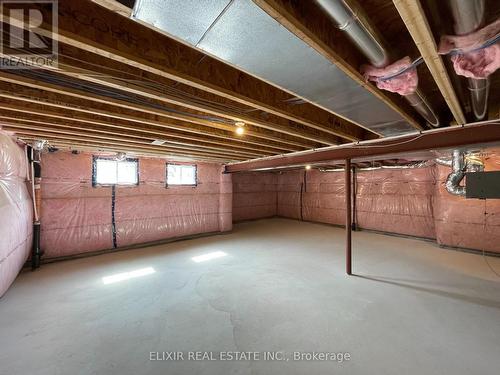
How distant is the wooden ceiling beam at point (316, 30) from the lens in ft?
2.85

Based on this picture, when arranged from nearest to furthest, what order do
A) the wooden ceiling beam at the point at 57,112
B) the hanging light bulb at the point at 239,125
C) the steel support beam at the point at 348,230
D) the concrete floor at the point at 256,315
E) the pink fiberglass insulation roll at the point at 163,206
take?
the concrete floor at the point at 256,315
the wooden ceiling beam at the point at 57,112
the hanging light bulb at the point at 239,125
the steel support beam at the point at 348,230
the pink fiberglass insulation roll at the point at 163,206

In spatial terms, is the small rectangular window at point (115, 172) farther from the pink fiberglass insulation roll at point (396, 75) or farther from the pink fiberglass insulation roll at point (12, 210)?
the pink fiberglass insulation roll at point (396, 75)

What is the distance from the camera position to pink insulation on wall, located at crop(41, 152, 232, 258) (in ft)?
12.7

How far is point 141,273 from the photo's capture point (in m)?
3.27

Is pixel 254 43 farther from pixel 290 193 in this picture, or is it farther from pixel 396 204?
pixel 290 193

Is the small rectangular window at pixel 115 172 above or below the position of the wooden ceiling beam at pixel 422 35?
below

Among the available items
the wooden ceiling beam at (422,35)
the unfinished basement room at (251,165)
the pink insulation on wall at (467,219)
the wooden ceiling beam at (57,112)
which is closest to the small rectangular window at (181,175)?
the unfinished basement room at (251,165)

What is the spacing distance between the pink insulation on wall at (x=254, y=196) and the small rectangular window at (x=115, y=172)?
3768mm

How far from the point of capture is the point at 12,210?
8.68 ft

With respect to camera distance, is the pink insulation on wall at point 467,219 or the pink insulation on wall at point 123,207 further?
the pink insulation on wall at point 467,219

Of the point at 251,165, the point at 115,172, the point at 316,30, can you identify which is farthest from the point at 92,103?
the point at 251,165

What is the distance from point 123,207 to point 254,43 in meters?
4.64

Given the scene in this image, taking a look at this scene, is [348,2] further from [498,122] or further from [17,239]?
[17,239]

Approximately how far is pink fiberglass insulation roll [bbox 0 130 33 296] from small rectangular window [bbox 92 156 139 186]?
3.55 ft
